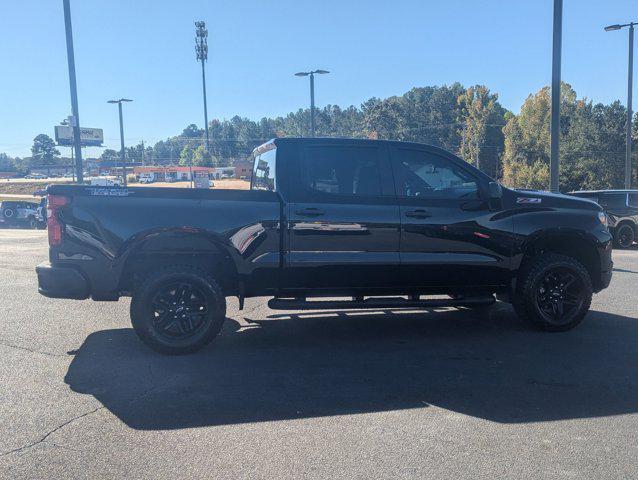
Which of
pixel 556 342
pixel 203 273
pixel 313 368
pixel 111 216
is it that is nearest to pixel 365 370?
pixel 313 368

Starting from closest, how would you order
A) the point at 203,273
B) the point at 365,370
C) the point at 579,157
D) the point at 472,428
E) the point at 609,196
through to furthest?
the point at 472,428 < the point at 365,370 < the point at 203,273 < the point at 609,196 < the point at 579,157

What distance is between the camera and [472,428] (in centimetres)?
386

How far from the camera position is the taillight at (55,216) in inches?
208

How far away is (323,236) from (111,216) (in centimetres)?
204

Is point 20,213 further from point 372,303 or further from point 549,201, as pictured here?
point 549,201

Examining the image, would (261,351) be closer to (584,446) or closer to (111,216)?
(111,216)

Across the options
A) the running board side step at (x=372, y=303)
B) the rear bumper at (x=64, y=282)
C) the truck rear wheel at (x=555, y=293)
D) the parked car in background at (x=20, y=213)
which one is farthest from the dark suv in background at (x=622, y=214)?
the parked car in background at (x=20, y=213)

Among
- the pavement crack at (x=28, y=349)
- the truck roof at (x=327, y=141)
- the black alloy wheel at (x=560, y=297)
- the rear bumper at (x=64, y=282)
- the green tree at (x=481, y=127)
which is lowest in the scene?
the pavement crack at (x=28, y=349)

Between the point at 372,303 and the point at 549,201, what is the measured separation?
2.30m

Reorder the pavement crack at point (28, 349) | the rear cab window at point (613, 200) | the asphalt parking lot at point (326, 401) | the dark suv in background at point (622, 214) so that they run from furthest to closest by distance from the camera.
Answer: the rear cab window at point (613, 200)
the dark suv in background at point (622, 214)
the pavement crack at point (28, 349)
the asphalt parking lot at point (326, 401)

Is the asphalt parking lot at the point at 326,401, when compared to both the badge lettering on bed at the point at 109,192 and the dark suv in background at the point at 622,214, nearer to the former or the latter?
the badge lettering on bed at the point at 109,192

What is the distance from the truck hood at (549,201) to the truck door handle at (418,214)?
108cm

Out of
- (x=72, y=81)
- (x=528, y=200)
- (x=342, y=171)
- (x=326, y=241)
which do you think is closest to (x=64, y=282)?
(x=326, y=241)

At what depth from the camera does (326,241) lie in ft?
18.3
